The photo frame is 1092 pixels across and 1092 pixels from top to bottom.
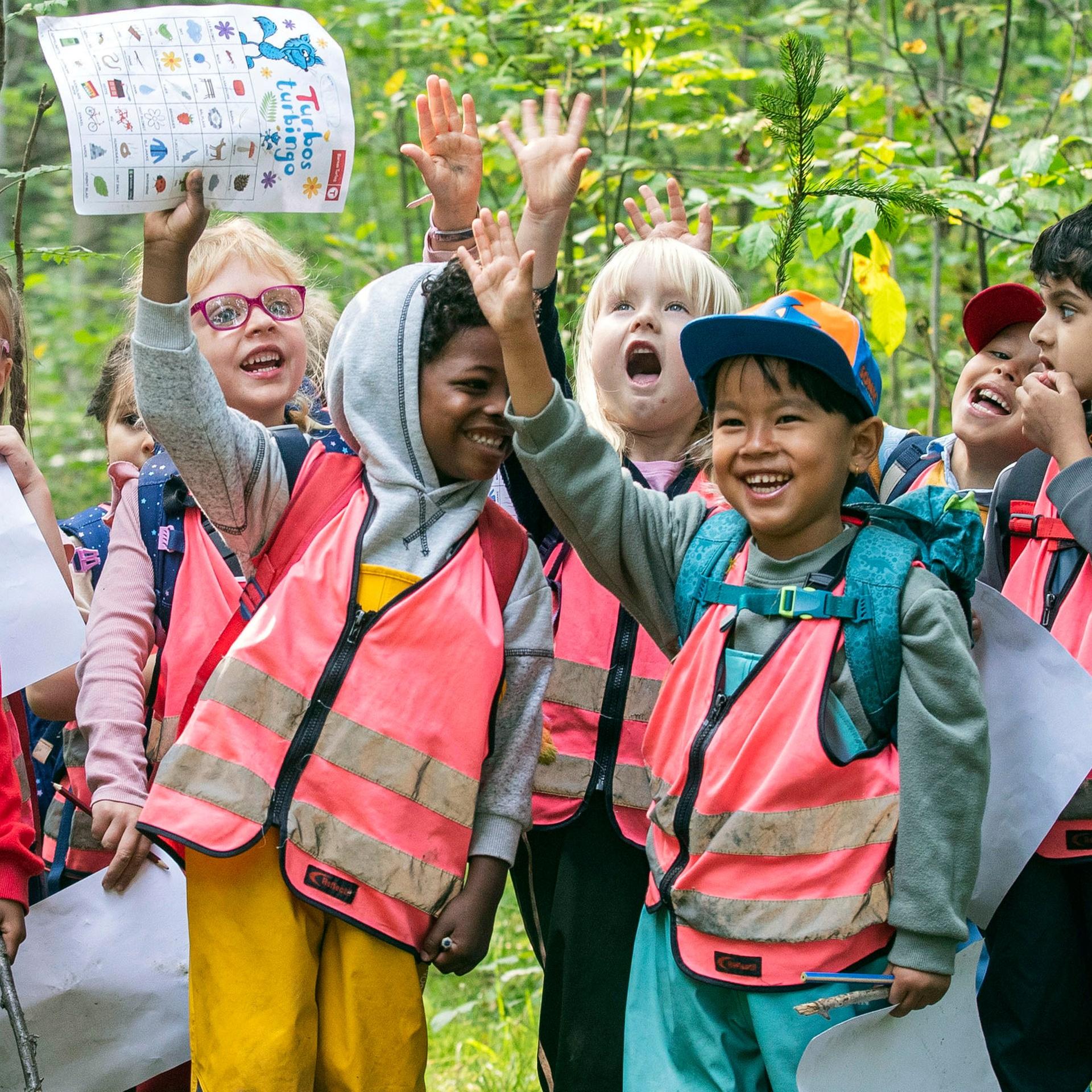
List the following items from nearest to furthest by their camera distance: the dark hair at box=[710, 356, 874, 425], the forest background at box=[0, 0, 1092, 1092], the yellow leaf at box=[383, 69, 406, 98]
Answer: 1. the dark hair at box=[710, 356, 874, 425]
2. the forest background at box=[0, 0, 1092, 1092]
3. the yellow leaf at box=[383, 69, 406, 98]

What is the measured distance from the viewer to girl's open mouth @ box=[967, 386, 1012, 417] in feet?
11.1

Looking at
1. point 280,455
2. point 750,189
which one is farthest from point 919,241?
point 280,455

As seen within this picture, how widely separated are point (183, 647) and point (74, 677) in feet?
1.44

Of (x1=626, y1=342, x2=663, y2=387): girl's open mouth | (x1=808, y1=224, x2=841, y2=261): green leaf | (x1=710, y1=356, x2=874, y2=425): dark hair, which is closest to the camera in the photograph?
(x1=710, y1=356, x2=874, y2=425): dark hair

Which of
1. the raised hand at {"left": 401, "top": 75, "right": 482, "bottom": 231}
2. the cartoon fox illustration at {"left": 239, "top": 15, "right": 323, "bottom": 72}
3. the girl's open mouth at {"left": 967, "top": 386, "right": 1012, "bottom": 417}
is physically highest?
the cartoon fox illustration at {"left": 239, "top": 15, "right": 323, "bottom": 72}

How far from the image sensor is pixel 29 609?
8.39 feet

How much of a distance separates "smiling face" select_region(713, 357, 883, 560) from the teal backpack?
9cm

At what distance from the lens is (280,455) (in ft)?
8.21

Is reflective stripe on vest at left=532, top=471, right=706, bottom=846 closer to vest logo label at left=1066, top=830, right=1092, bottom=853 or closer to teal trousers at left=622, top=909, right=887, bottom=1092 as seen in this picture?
teal trousers at left=622, top=909, right=887, bottom=1092

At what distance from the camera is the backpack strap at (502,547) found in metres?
2.54

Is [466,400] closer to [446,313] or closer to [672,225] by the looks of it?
[446,313]

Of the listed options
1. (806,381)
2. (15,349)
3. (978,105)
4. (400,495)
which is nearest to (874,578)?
(806,381)

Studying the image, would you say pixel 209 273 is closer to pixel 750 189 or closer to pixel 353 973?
pixel 353 973

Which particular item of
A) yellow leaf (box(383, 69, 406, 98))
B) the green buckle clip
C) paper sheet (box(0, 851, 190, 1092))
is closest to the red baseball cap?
the green buckle clip
